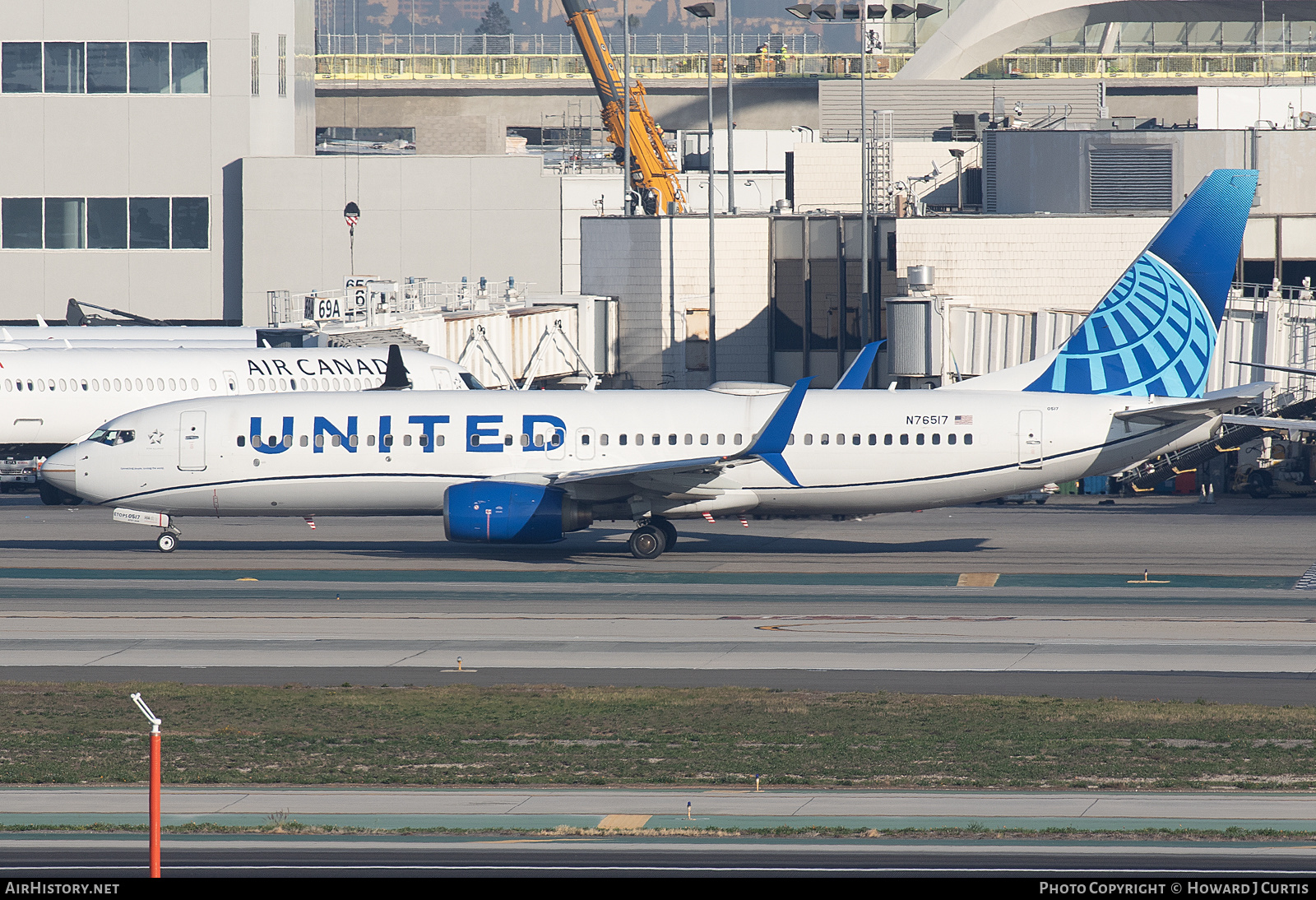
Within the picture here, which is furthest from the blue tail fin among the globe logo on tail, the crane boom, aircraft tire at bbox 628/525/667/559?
the crane boom

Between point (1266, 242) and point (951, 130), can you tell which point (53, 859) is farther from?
point (951, 130)

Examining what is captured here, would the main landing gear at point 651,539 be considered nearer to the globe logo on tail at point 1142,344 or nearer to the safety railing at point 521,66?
the globe logo on tail at point 1142,344

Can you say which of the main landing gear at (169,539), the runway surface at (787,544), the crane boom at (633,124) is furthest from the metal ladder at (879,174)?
the main landing gear at (169,539)

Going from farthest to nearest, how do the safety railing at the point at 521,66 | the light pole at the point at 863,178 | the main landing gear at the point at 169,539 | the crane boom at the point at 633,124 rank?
the safety railing at the point at 521,66, the crane boom at the point at 633,124, the light pole at the point at 863,178, the main landing gear at the point at 169,539

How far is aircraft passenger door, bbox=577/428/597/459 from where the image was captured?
40844mm

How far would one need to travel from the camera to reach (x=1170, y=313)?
42.9 metres

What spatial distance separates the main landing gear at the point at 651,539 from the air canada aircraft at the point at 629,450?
42 mm

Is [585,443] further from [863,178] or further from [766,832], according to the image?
[863,178]

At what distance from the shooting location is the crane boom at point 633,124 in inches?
3821

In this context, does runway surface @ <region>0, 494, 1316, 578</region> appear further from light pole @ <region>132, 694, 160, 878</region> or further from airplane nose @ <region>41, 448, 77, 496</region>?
light pole @ <region>132, 694, 160, 878</region>

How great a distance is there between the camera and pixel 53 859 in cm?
1608

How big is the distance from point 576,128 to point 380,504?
90.4 m

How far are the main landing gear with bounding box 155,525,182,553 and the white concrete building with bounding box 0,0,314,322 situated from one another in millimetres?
45125
